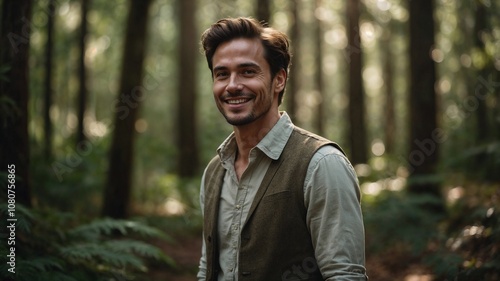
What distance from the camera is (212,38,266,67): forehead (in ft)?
9.84

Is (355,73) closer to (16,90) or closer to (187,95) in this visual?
(187,95)

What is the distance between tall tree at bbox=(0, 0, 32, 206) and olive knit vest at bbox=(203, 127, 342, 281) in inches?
127

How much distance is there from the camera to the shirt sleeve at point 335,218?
2.45 metres

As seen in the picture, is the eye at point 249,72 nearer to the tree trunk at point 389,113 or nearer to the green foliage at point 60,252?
the green foliage at point 60,252

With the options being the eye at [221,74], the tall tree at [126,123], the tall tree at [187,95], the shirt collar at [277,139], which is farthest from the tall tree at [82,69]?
the shirt collar at [277,139]

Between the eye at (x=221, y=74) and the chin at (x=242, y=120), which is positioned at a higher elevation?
the eye at (x=221, y=74)

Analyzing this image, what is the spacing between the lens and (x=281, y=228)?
267cm

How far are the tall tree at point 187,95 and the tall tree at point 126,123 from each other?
6.34m

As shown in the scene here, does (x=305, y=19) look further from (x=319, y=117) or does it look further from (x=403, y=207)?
(x=403, y=207)

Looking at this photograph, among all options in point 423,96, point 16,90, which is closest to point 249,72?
point 16,90

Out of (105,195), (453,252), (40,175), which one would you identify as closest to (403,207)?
(453,252)

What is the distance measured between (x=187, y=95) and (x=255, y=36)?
498 inches

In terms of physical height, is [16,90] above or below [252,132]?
above

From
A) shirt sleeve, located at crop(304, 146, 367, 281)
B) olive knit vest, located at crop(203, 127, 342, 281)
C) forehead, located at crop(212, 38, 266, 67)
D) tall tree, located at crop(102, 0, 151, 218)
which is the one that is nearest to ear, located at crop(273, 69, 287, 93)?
forehead, located at crop(212, 38, 266, 67)
